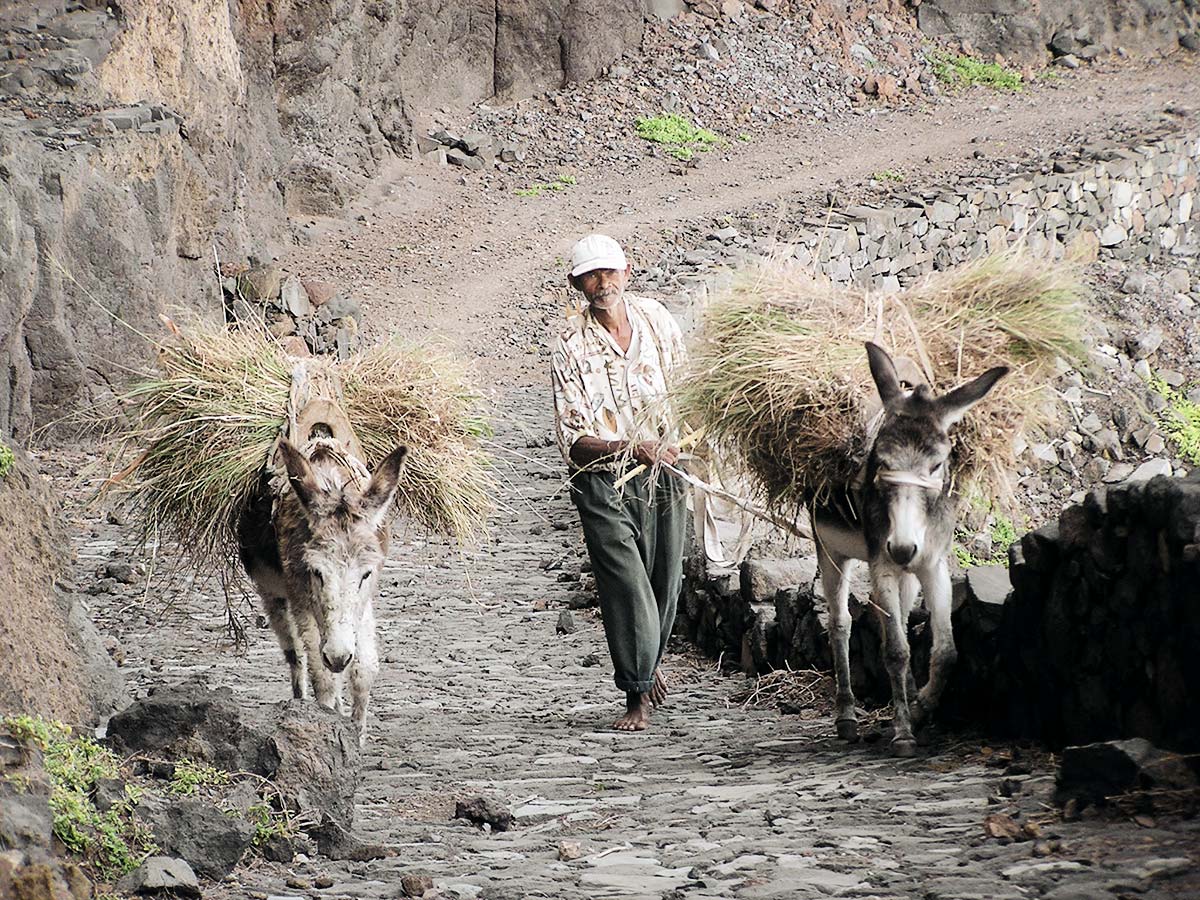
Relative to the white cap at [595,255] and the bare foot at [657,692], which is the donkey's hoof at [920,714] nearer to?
the bare foot at [657,692]

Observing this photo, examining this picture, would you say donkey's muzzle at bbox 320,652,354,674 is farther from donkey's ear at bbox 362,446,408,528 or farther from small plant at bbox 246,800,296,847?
small plant at bbox 246,800,296,847

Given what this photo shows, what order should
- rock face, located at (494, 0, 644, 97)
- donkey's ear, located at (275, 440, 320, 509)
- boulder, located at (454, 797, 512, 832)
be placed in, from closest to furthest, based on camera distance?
boulder, located at (454, 797, 512, 832) < donkey's ear, located at (275, 440, 320, 509) < rock face, located at (494, 0, 644, 97)

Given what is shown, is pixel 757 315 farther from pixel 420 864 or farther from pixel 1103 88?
pixel 1103 88

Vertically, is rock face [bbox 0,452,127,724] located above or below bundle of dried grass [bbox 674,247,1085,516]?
below

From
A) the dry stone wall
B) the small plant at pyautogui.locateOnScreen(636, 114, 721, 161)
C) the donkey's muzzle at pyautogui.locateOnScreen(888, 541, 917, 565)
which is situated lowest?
the donkey's muzzle at pyautogui.locateOnScreen(888, 541, 917, 565)

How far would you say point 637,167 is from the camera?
2033 centimetres

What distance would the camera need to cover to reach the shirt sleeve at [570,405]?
5992 mm

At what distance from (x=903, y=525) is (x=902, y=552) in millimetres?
93

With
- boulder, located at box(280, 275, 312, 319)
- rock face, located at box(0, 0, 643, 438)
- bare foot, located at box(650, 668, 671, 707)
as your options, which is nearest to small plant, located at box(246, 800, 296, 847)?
bare foot, located at box(650, 668, 671, 707)

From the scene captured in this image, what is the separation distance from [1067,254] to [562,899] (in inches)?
124

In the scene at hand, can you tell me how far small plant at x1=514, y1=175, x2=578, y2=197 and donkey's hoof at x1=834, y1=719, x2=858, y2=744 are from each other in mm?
14566

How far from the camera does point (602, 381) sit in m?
6.01

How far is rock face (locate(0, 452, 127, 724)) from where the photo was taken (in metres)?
4.09

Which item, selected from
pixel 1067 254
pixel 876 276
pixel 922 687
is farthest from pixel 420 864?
pixel 876 276
